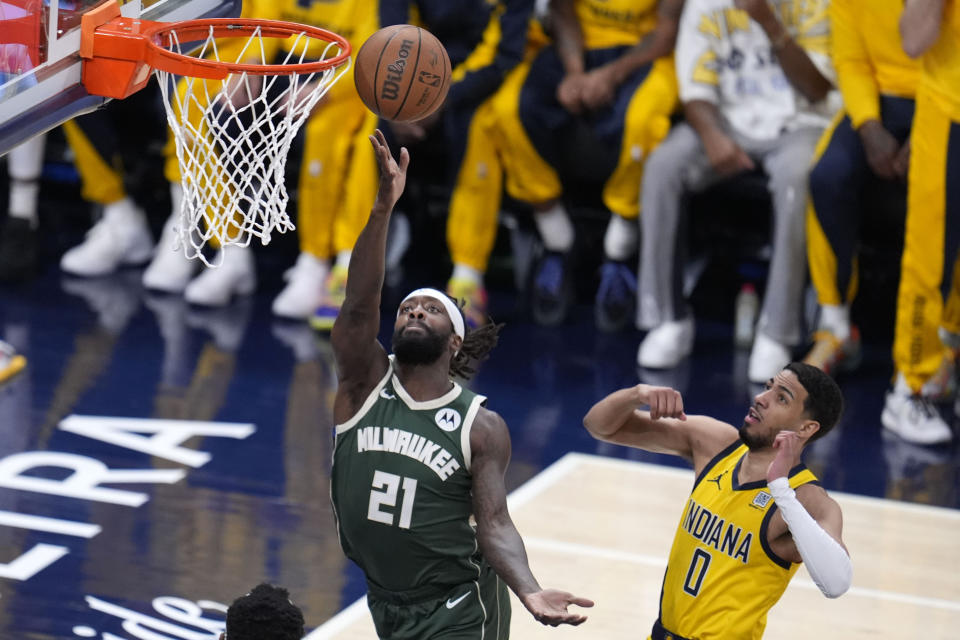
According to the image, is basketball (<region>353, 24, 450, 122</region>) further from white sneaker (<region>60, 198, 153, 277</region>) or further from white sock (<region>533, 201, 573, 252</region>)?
white sneaker (<region>60, 198, 153, 277</region>)

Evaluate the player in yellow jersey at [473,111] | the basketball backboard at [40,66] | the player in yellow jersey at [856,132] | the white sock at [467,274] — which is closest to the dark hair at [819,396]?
the basketball backboard at [40,66]

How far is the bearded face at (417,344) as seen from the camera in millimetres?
3881

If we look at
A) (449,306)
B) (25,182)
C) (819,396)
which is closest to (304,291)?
(25,182)

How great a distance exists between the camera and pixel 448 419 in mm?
3904

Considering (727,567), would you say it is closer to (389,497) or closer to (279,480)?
(389,497)

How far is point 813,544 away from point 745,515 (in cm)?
31

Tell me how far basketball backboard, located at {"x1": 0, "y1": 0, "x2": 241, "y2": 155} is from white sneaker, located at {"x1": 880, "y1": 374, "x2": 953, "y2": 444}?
4.25 metres

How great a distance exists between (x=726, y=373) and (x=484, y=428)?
13.4ft

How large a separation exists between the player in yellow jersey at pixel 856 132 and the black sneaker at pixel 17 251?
4.35 m

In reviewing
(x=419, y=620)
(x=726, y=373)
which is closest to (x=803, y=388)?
(x=419, y=620)

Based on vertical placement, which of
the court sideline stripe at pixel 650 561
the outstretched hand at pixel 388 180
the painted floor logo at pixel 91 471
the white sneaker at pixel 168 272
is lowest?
the painted floor logo at pixel 91 471

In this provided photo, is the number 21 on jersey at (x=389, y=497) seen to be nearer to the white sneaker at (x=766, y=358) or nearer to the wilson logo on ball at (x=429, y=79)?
the wilson logo on ball at (x=429, y=79)

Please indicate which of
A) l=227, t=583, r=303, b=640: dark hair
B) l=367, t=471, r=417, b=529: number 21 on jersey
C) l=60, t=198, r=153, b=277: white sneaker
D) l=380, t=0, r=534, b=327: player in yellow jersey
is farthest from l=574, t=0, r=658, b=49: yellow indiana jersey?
l=227, t=583, r=303, b=640: dark hair

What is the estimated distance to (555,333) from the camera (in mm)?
8367
